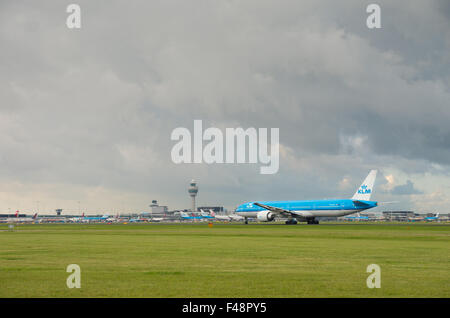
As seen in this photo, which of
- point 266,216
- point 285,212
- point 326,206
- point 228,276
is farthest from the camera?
point 266,216

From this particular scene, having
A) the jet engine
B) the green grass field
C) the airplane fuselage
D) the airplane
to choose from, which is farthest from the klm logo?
the green grass field

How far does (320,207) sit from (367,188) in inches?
452

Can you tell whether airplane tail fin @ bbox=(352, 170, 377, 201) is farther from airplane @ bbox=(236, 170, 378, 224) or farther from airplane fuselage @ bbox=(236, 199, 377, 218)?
airplane fuselage @ bbox=(236, 199, 377, 218)

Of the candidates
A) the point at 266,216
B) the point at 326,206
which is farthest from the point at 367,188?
the point at 266,216

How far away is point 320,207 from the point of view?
107 m

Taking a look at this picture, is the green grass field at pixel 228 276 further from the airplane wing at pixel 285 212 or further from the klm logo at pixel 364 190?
the airplane wing at pixel 285 212

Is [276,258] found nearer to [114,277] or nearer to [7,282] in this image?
[114,277]

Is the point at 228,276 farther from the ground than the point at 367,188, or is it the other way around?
the point at 367,188

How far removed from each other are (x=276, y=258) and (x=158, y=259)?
20.6ft

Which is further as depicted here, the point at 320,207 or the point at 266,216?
the point at 266,216

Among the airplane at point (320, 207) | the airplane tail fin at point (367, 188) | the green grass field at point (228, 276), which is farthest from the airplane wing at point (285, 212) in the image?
the green grass field at point (228, 276)

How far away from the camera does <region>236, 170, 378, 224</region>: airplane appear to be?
10319 centimetres

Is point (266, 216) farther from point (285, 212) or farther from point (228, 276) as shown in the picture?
point (228, 276)

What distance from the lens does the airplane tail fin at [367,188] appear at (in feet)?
349
